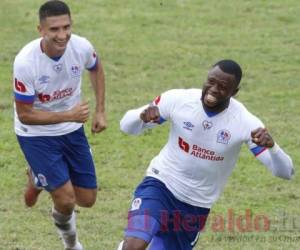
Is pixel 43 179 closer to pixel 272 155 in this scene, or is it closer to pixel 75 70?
pixel 75 70

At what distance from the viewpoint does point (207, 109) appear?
29.5ft

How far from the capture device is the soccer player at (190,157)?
886cm

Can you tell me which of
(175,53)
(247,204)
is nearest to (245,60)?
(175,53)

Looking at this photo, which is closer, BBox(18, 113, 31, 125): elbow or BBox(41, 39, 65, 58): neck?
BBox(18, 113, 31, 125): elbow

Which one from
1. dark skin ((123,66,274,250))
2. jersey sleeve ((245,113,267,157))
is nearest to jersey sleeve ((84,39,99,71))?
dark skin ((123,66,274,250))

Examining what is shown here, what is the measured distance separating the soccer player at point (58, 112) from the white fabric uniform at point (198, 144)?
0.76 meters

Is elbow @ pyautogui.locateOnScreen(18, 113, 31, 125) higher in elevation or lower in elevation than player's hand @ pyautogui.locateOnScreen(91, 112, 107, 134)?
higher

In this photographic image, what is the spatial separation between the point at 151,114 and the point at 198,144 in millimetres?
496

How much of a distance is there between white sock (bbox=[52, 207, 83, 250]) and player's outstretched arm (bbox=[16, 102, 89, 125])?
41.4 inches

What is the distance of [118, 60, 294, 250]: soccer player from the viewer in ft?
29.1

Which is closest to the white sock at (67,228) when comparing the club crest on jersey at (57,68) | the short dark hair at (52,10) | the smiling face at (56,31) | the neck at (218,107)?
the club crest on jersey at (57,68)

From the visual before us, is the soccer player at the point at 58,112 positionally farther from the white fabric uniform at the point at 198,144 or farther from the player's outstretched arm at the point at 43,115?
the white fabric uniform at the point at 198,144

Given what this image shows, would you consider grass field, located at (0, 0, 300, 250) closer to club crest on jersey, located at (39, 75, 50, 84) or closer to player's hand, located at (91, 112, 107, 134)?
player's hand, located at (91, 112, 107, 134)

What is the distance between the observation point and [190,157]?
8.99 meters
